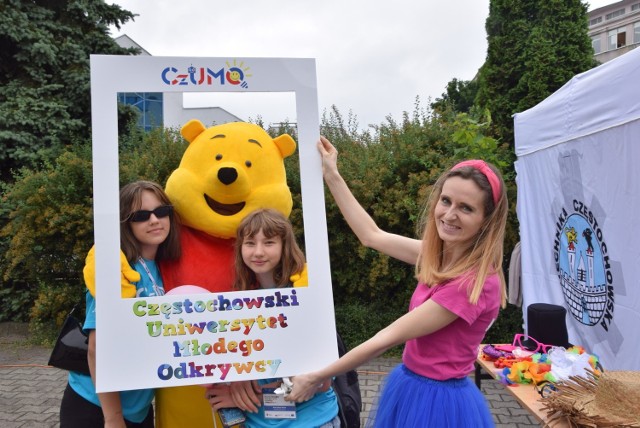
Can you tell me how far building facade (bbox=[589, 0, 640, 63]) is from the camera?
47.4m

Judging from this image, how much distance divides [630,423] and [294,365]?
48.4 inches

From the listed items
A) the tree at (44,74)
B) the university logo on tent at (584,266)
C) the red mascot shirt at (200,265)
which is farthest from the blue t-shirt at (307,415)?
the tree at (44,74)

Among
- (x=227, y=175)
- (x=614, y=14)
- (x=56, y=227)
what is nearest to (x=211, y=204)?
(x=227, y=175)

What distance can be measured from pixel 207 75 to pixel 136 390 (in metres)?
1.28

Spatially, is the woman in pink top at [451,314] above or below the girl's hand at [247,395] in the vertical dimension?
above

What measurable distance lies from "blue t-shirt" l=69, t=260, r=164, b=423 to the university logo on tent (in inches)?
123

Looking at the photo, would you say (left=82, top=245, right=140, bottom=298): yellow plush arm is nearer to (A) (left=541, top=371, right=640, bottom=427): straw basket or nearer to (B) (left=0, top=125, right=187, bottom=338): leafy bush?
(A) (left=541, top=371, right=640, bottom=427): straw basket

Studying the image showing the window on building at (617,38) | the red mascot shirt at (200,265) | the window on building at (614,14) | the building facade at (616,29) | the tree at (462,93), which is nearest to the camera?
the red mascot shirt at (200,265)

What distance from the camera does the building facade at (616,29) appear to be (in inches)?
1866

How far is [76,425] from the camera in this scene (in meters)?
2.09

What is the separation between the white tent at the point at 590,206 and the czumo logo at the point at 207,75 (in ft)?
8.31

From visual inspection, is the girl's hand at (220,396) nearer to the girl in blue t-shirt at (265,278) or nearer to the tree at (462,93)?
the girl in blue t-shirt at (265,278)

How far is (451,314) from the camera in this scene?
5.34 ft

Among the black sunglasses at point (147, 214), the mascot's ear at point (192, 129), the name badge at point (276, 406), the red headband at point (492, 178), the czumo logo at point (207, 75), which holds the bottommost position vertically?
the name badge at point (276, 406)
